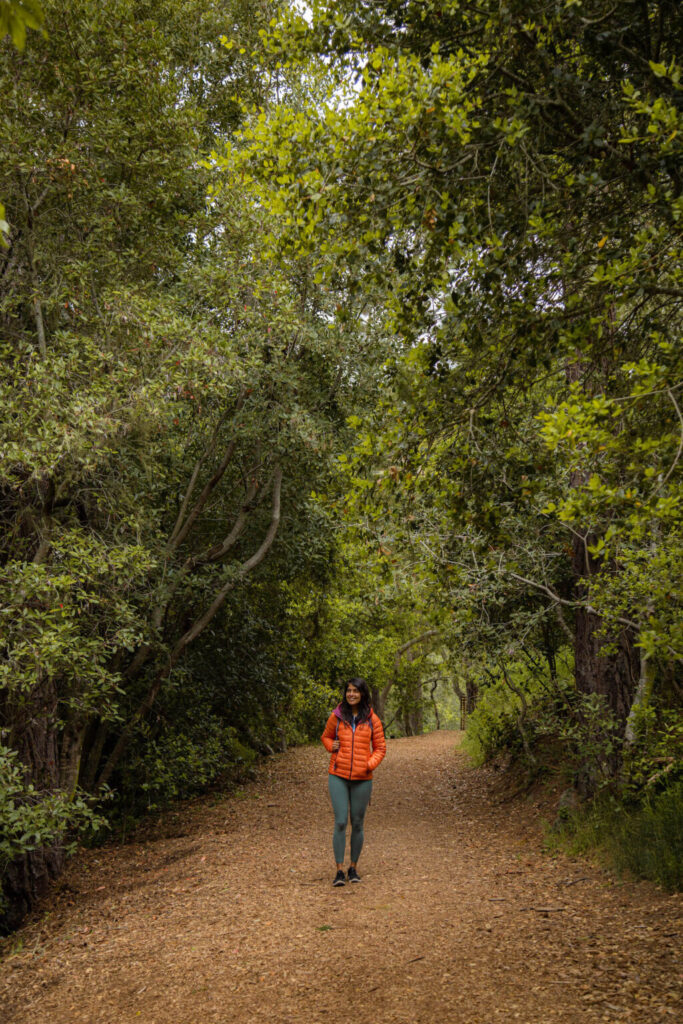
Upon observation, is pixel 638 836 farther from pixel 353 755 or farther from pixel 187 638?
pixel 187 638

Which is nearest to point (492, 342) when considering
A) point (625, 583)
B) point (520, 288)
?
point (520, 288)

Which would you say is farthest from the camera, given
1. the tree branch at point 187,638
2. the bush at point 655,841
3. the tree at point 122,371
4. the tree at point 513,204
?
the tree branch at point 187,638

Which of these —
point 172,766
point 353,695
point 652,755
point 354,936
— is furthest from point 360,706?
point 172,766

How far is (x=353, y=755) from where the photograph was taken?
6.97 meters

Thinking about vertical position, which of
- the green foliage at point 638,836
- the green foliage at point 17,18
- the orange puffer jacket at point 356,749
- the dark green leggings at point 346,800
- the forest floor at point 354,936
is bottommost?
the forest floor at point 354,936

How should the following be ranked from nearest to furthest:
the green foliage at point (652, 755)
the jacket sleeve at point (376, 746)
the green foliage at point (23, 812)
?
the green foliage at point (652, 755), the green foliage at point (23, 812), the jacket sleeve at point (376, 746)

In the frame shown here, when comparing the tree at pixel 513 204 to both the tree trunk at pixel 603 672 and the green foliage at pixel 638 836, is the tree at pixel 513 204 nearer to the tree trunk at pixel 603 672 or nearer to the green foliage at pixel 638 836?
the green foliage at pixel 638 836

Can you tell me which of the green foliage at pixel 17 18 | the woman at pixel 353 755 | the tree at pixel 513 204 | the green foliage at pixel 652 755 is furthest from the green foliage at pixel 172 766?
the green foliage at pixel 17 18

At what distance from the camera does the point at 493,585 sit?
8344 mm

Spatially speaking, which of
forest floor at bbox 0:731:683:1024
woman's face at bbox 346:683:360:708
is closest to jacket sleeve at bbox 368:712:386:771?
woman's face at bbox 346:683:360:708

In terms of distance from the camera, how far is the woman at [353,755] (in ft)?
22.8

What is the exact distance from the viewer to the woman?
22.8 ft

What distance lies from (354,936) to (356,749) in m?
1.63

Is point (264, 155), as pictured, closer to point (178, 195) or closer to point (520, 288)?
point (520, 288)
